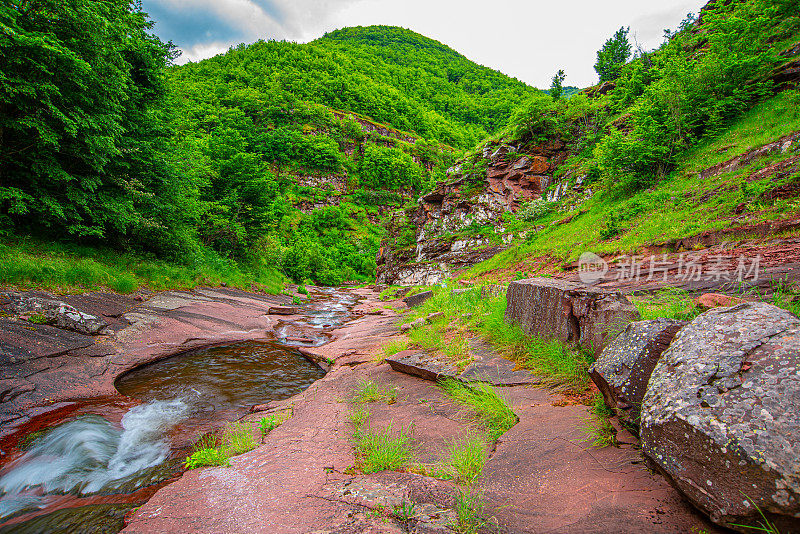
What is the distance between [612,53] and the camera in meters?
37.4

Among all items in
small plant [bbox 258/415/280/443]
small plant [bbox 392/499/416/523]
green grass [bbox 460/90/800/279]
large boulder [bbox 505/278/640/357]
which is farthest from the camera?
green grass [bbox 460/90/800/279]

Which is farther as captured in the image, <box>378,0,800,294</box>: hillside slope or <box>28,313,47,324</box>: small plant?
<box>378,0,800,294</box>: hillside slope

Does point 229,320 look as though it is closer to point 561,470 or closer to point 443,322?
point 443,322

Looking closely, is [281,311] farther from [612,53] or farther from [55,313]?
[612,53]

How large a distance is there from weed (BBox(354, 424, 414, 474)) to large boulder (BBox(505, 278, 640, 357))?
2.46 meters

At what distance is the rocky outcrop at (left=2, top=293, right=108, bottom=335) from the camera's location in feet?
22.1

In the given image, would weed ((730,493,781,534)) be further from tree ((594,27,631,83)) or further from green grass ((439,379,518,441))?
tree ((594,27,631,83))

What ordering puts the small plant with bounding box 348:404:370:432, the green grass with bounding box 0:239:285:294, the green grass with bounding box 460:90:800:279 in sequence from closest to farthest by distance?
the small plant with bounding box 348:404:370:432, the green grass with bounding box 460:90:800:279, the green grass with bounding box 0:239:285:294

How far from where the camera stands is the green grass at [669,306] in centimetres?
354

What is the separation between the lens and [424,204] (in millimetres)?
33500

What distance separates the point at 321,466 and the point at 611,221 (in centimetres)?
1278

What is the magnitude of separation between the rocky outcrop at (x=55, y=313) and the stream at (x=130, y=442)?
1.64 metres

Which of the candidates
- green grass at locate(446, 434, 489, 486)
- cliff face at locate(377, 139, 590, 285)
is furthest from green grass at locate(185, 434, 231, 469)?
cliff face at locate(377, 139, 590, 285)

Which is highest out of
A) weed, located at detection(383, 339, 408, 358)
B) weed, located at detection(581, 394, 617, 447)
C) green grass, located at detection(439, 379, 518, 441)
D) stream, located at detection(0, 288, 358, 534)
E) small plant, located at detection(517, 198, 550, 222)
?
small plant, located at detection(517, 198, 550, 222)
